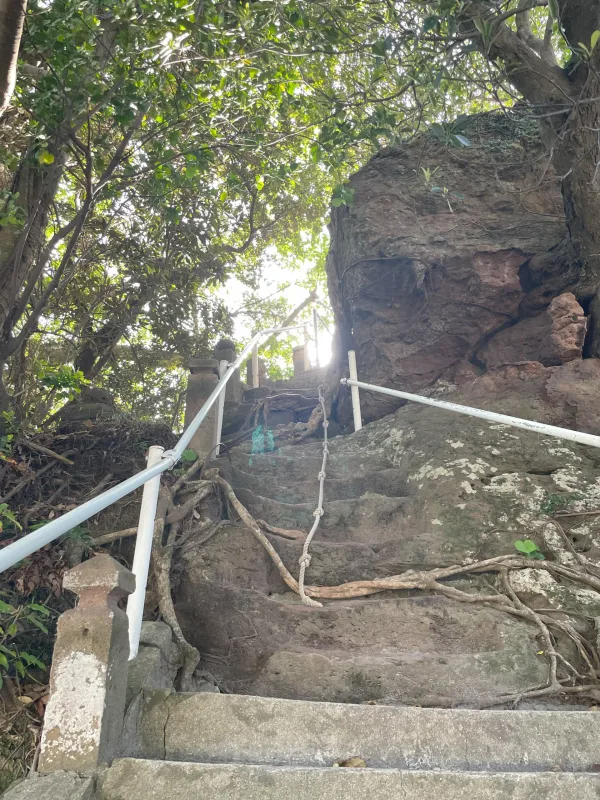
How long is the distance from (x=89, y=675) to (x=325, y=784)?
0.80 metres

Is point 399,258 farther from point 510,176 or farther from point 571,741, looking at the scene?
point 571,741

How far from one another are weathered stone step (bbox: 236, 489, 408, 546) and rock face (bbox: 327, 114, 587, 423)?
178cm

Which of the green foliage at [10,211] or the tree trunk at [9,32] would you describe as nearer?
the tree trunk at [9,32]

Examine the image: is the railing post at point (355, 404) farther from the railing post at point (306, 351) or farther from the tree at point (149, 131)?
the railing post at point (306, 351)

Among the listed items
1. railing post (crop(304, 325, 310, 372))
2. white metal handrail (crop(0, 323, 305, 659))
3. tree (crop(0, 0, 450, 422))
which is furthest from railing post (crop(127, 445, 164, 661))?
railing post (crop(304, 325, 310, 372))

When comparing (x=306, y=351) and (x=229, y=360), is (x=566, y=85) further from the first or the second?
(x=306, y=351)

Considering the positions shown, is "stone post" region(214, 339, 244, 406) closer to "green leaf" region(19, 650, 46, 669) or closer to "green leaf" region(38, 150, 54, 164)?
"green leaf" region(38, 150, 54, 164)

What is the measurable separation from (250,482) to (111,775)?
101 inches

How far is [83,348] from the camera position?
6230mm

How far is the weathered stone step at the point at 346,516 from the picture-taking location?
11.5 ft

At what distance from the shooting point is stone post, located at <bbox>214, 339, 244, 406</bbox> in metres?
5.95

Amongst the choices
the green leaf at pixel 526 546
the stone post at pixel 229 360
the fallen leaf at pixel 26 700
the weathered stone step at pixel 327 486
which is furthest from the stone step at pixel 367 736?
the stone post at pixel 229 360

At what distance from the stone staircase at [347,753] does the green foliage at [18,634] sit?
65 centimetres

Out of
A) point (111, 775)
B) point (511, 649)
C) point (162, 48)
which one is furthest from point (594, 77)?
point (111, 775)
